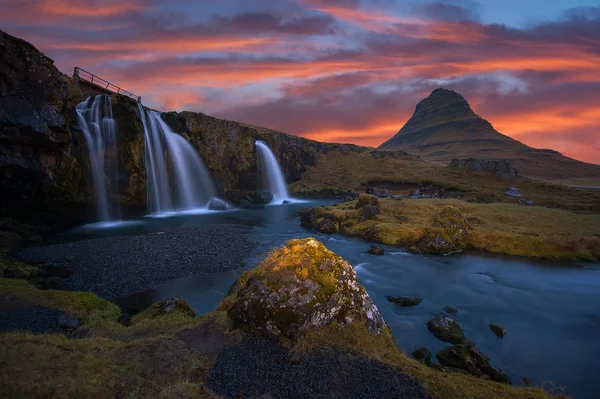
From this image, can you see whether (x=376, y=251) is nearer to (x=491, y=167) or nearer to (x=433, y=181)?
(x=433, y=181)

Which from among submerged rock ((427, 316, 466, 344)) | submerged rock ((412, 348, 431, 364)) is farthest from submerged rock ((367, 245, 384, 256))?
submerged rock ((412, 348, 431, 364))

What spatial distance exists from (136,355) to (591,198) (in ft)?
245

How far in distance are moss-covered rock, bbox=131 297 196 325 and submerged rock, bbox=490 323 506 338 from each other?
14.7 meters

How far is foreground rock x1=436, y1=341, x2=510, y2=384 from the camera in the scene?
1109cm

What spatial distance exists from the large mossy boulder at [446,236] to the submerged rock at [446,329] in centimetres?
1366

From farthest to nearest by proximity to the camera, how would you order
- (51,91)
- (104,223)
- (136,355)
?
(104,223)
(51,91)
(136,355)

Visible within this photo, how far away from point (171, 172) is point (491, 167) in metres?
80.1

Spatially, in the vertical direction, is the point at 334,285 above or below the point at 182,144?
below

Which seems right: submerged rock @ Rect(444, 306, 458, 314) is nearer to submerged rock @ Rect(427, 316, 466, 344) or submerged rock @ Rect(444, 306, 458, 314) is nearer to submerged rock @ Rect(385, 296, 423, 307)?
submerged rock @ Rect(385, 296, 423, 307)

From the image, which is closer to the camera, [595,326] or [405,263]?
[595,326]

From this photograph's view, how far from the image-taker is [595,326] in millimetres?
16953

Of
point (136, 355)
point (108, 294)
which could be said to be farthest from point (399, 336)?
point (108, 294)

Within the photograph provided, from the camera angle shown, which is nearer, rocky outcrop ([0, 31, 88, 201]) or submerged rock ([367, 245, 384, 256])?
submerged rock ([367, 245, 384, 256])

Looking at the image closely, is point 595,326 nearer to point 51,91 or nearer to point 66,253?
point 66,253
